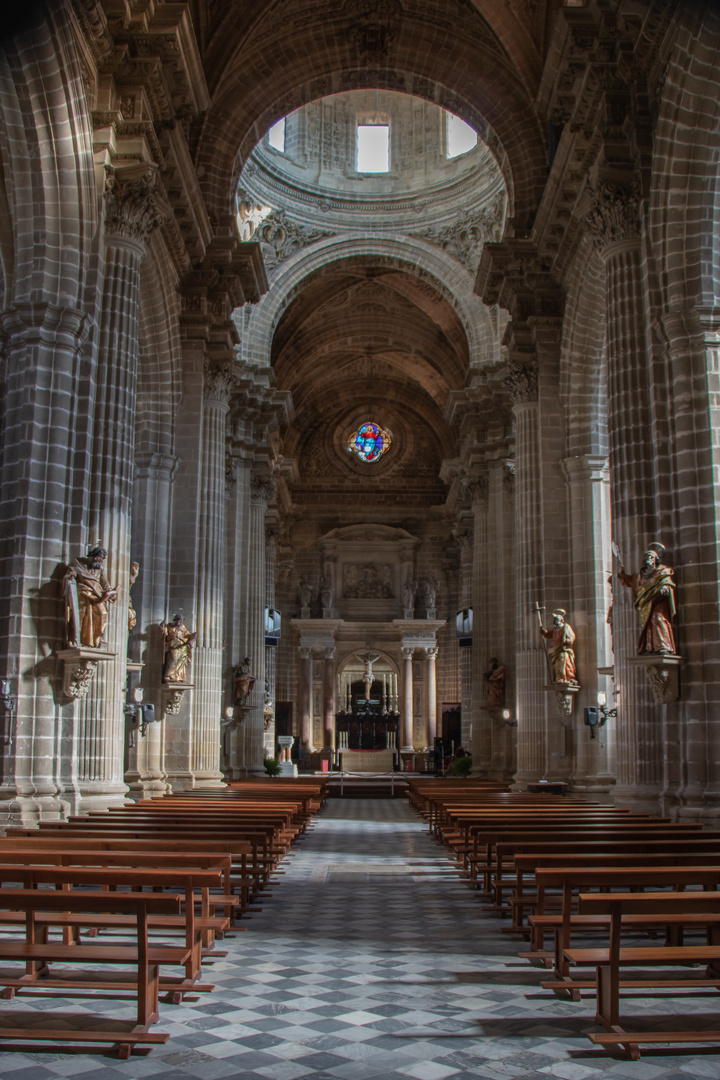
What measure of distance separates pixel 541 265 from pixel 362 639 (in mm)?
26083

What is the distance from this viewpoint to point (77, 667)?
1138cm

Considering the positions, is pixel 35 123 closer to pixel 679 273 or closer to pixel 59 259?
pixel 59 259

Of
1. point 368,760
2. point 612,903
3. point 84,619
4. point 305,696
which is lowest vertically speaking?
point 368,760

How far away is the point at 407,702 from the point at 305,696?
14.5 ft

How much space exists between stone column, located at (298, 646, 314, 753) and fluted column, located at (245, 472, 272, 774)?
14.9m

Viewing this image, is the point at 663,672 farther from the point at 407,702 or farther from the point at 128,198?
the point at 407,702

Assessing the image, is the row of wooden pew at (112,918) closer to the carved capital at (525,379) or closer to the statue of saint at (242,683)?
the carved capital at (525,379)

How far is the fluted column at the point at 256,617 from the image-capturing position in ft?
85.7

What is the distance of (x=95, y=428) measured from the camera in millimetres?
12797

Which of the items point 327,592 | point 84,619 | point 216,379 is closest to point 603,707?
point 84,619

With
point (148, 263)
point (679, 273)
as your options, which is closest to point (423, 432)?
point (148, 263)

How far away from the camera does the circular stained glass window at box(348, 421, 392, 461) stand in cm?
4571

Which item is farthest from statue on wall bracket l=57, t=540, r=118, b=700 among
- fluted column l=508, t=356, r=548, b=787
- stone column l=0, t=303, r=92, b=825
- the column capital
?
fluted column l=508, t=356, r=548, b=787

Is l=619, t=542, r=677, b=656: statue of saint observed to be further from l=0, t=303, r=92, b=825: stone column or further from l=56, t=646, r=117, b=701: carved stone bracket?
l=0, t=303, r=92, b=825: stone column
